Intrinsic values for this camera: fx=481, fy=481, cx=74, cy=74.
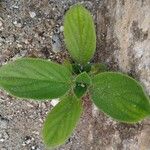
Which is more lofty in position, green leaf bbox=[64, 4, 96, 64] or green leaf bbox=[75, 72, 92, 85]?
green leaf bbox=[64, 4, 96, 64]

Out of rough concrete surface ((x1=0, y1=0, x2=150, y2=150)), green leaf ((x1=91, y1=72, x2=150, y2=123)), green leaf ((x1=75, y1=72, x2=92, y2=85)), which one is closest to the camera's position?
green leaf ((x1=91, y1=72, x2=150, y2=123))

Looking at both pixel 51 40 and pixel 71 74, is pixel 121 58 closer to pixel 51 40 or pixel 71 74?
pixel 71 74

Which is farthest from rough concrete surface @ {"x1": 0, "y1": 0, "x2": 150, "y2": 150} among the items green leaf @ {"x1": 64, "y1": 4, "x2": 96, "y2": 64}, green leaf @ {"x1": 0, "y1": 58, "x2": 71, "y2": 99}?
green leaf @ {"x1": 0, "y1": 58, "x2": 71, "y2": 99}

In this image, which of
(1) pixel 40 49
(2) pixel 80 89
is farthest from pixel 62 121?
(1) pixel 40 49

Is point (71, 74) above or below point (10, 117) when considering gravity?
above

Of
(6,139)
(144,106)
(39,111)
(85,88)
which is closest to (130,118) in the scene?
(144,106)

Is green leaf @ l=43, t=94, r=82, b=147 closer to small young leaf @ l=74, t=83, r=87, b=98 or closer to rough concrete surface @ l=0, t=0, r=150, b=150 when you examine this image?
small young leaf @ l=74, t=83, r=87, b=98

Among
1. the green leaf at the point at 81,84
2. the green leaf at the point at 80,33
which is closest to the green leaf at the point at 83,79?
the green leaf at the point at 81,84
